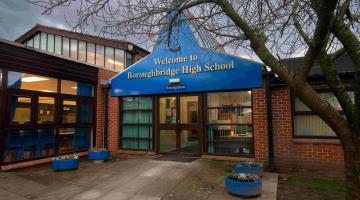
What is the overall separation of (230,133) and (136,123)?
378cm

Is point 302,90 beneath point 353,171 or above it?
above

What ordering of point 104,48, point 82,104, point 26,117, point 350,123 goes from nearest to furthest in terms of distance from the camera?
1. point 350,123
2. point 26,117
3. point 82,104
4. point 104,48

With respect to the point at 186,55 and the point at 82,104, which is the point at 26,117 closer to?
the point at 82,104

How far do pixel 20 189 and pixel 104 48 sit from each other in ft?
37.3

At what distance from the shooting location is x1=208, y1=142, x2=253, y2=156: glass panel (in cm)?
834

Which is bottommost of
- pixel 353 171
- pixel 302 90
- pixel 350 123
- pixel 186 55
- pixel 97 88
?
pixel 353 171

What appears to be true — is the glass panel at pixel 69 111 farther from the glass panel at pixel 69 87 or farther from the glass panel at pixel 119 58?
the glass panel at pixel 119 58

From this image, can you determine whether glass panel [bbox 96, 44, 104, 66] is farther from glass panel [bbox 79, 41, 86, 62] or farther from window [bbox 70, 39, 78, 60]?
window [bbox 70, 39, 78, 60]

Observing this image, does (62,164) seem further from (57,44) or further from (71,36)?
(57,44)

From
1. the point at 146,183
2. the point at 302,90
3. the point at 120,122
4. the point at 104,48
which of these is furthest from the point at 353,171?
the point at 104,48

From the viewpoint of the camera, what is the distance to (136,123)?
1037cm

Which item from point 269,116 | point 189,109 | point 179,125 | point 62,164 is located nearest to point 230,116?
point 269,116

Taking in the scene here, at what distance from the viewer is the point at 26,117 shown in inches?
327

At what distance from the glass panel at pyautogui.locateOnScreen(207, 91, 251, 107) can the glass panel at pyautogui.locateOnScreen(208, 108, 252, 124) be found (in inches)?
6.5
